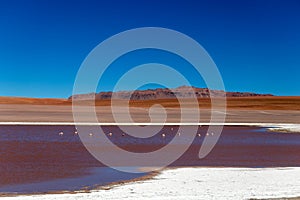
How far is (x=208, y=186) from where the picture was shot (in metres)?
13.0

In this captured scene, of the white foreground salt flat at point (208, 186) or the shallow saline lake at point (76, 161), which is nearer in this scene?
the white foreground salt flat at point (208, 186)

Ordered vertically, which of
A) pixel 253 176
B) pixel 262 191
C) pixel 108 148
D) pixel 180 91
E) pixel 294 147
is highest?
pixel 180 91

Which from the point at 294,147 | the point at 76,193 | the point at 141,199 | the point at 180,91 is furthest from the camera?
the point at 180,91

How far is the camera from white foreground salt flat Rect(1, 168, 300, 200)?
11492mm

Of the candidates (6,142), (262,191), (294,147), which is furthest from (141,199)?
(294,147)

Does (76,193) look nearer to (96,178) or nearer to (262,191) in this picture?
(96,178)

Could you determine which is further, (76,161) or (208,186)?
(76,161)

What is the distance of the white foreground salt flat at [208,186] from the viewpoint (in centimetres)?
1149

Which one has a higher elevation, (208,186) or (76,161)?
(76,161)

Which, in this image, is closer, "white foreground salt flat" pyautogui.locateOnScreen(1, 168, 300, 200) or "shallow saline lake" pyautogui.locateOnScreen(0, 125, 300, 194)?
"white foreground salt flat" pyautogui.locateOnScreen(1, 168, 300, 200)

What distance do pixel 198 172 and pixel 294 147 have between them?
41.1ft

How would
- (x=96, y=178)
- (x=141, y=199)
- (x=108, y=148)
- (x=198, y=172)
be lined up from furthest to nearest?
(x=108, y=148) → (x=198, y=172) → (x=96, y=178) → (x=141, y=199)

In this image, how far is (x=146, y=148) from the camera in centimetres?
2416

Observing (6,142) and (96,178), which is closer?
(96,178)
